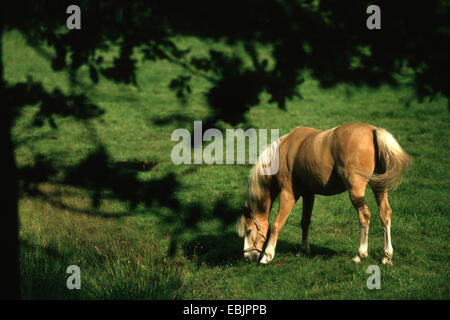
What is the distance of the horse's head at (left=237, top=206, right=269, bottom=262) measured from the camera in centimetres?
648

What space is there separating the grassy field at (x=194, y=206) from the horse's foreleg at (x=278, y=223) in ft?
0.61

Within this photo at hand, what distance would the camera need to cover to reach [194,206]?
922 centimetres

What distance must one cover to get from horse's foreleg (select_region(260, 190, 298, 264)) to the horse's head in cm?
20

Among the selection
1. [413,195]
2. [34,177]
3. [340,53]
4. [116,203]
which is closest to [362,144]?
[413,195]

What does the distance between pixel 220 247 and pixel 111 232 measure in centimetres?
195

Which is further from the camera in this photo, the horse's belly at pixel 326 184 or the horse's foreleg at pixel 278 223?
the horse's foreleg at pixel 278 223

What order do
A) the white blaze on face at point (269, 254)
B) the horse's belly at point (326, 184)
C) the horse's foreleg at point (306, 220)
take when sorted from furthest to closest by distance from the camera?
the horse's foreleg at point (306, 220)
the white blaze on face at point (269, 254)
the horse's belly at point (326, 184)

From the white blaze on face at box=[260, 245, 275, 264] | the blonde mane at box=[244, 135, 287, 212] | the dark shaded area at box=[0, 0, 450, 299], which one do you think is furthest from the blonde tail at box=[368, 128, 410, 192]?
the dark shaded area at box=[0, 0, 450, 299]

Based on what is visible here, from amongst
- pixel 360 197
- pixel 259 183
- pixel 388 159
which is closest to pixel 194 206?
pixel 259 183

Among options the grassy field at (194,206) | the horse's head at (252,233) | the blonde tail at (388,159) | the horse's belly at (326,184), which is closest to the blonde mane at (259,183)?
the horse's head at (252,233)

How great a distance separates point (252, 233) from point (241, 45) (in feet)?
34.4

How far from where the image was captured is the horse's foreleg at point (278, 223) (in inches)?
246

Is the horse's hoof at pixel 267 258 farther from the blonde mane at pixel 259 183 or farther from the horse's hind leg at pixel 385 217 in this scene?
the horse's hind leg at pixel 385 217

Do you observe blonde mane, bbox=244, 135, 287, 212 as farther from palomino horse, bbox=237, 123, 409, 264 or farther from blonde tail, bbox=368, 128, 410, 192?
blonde tail, bbox=368, 128, 410, 192
